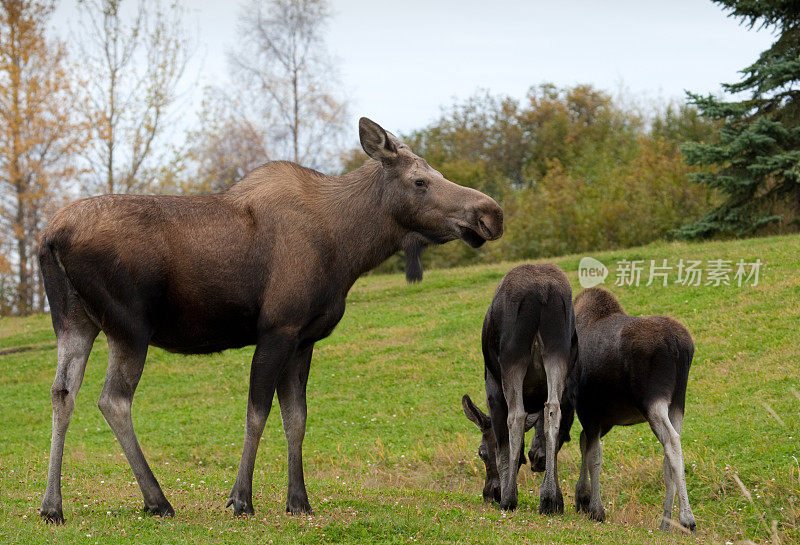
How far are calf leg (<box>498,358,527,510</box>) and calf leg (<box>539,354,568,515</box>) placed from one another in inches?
10.2

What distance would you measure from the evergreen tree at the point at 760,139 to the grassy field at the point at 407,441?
A: 406 centimetres

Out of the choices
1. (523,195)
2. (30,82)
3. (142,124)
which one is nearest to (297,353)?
(142,124)

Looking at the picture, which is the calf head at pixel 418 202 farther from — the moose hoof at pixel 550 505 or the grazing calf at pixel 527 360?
the moose hoof at pixel 550 505

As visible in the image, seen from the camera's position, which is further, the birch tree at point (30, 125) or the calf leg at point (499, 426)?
the birch tree at point (30, 125)

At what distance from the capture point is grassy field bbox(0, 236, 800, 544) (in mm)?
8009

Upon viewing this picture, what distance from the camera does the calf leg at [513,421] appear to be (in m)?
8.92

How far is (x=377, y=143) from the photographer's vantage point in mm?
8789

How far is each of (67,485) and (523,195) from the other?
42.2 metres

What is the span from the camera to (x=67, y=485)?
37.0 ft

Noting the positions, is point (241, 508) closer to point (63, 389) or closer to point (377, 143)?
point (63, 389)

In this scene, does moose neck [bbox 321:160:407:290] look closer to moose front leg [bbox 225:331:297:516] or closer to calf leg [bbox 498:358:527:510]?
moose front leg [bbox 225:331:297:516]

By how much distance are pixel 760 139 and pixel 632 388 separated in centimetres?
2532

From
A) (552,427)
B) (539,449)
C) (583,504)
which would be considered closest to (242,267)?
(552,427)

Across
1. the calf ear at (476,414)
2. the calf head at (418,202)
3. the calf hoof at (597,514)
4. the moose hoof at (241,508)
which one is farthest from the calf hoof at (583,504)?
the moose hoof at (241,508)
